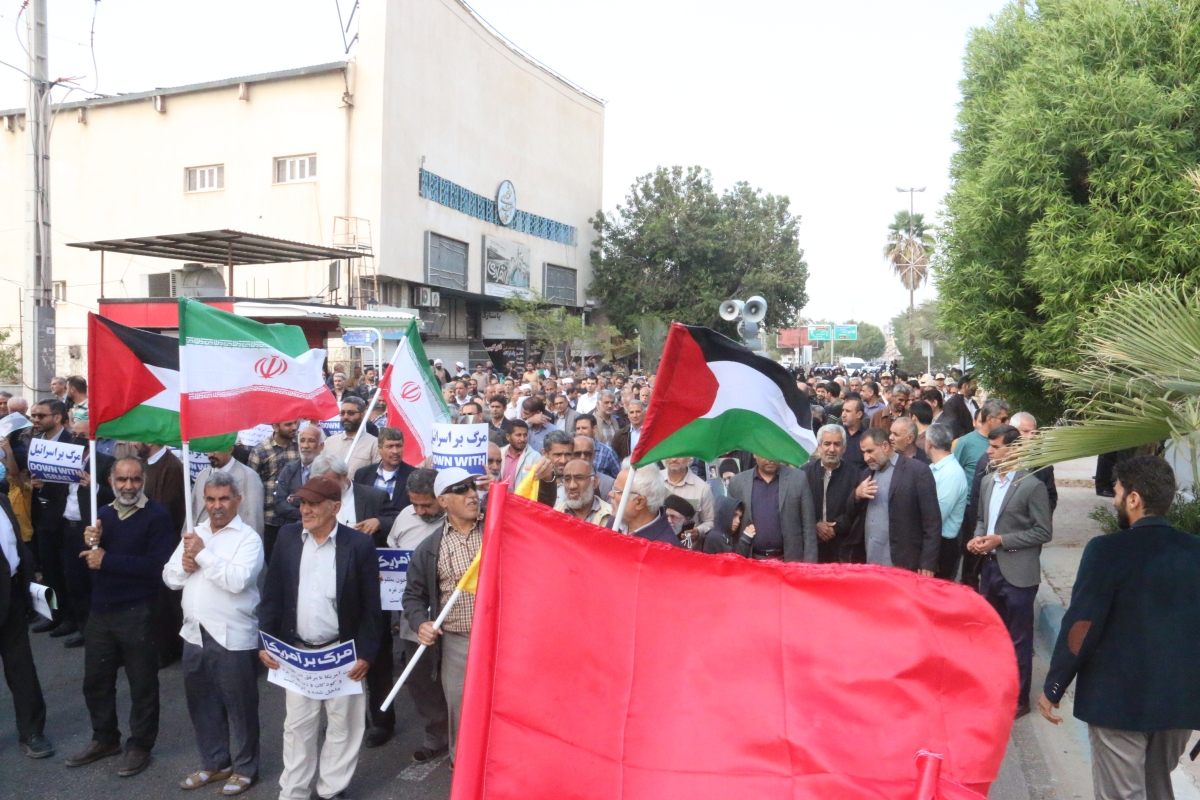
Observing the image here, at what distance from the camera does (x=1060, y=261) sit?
27.1 feet

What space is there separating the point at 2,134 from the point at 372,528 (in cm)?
3905

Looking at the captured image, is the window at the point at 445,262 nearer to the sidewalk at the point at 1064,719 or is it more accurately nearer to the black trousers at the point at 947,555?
the sidewalk at the point at 1064,719

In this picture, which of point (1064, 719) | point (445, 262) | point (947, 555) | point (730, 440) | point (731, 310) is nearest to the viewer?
point (730, 440)

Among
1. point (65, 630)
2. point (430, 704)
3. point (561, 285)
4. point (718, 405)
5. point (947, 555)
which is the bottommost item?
point (65, 630)

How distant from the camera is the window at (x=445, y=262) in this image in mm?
34312

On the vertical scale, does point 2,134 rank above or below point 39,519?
above

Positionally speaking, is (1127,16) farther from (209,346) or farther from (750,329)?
(209,346)

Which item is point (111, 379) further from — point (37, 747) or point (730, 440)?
point (730, 440)

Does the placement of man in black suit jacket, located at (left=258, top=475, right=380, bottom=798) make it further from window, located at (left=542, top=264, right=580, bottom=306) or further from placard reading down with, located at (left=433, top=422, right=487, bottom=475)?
window, located at (left=542, top=264, right=580, bottom=306)

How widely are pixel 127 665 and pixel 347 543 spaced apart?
161cm

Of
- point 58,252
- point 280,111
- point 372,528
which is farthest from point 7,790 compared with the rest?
point 58,252

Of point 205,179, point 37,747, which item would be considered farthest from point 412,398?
point 205,179

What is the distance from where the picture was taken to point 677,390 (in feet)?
14.0

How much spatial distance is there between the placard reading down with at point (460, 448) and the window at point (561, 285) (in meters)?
38.7
